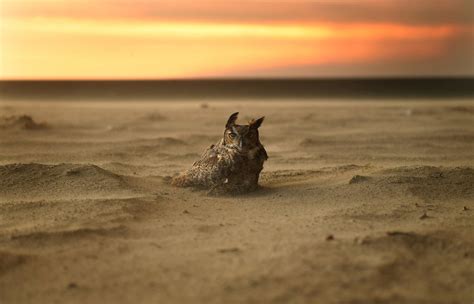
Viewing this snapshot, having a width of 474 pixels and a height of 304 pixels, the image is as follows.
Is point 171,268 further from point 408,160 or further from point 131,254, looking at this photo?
point 408,160

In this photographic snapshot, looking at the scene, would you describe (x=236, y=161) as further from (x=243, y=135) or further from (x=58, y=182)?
(x=58, y=182)

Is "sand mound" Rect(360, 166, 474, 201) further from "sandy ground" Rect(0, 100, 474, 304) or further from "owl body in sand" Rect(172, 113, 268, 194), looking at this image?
"owl body in sand" Rect(172, 113, 268, 194)

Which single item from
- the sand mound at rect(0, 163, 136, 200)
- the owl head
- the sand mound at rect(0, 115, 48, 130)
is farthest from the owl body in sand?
the sand mound at rect(0, 115, 48, 130)

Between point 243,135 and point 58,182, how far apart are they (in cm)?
181

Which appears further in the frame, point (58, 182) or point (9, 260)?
point (58, 182)

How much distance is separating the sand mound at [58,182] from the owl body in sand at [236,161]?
80 cm

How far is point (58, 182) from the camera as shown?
5445mm

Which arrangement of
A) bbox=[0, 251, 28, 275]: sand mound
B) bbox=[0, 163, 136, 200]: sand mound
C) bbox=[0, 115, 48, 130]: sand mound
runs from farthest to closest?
bbox=[0, 115, 48, 130]: sand mound
bbox=[0, 163, 136, 200]: sand mound
bbox=[0, 251, 28, 275]: sand mound

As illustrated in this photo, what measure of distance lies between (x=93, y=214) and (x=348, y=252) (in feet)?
6.62

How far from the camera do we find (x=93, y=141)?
919 centimetres

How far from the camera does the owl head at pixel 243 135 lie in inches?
205

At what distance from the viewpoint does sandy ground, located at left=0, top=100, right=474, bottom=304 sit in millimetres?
3072

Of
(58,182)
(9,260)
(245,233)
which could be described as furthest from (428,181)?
(9,260)

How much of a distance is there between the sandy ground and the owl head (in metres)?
0.45
